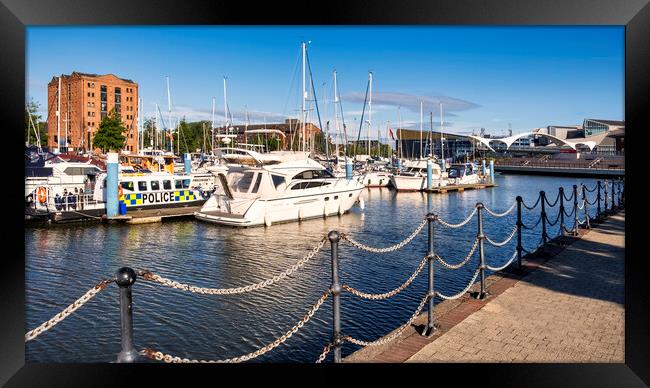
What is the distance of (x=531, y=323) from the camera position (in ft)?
17.5

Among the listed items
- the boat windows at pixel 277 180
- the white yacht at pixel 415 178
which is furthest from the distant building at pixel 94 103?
the boat windows at pixel 277 180

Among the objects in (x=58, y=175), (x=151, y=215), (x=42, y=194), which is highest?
(x=58, y=175)

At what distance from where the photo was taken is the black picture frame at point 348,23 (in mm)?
4328

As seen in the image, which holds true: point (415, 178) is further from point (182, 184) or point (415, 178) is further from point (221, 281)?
point (221, 281)


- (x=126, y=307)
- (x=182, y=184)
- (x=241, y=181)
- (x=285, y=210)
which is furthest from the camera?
(x=182, y=184)

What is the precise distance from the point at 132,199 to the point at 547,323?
17738 mm

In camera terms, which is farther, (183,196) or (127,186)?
(183,196)

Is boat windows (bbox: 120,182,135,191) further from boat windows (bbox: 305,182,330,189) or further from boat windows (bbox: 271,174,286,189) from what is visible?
boat windows (bbox: 305,182,330,189)

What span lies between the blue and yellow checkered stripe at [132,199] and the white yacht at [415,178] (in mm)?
20556

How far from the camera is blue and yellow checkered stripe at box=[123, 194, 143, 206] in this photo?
20.2m

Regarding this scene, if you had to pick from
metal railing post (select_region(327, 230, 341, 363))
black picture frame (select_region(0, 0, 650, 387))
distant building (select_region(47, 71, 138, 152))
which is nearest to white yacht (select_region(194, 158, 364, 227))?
black picture frame (select_region(0, 0, 650, 387))

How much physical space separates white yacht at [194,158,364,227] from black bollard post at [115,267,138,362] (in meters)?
14.9

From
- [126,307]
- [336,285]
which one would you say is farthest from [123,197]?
[126,307]
